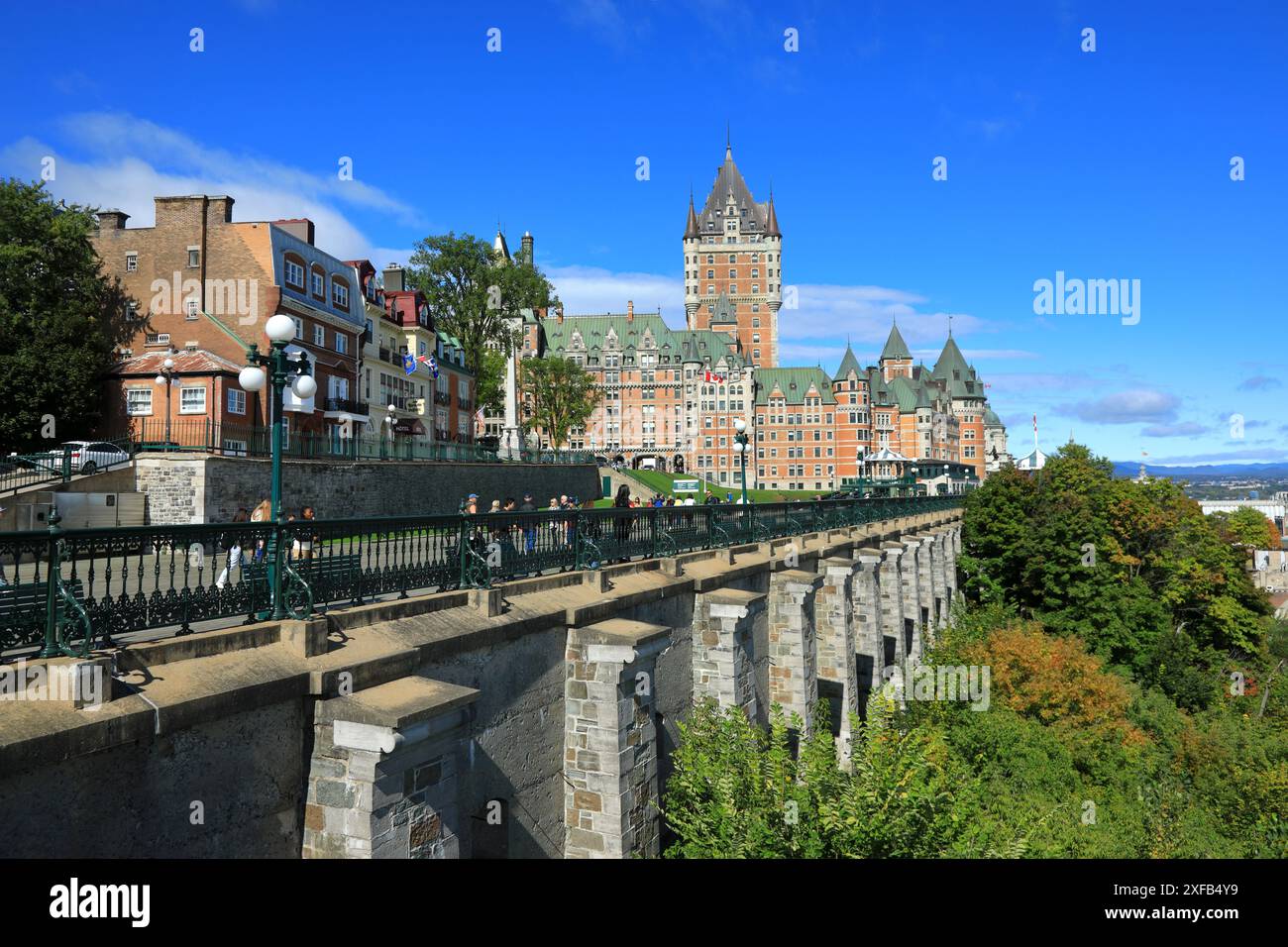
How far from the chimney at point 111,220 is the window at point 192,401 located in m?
11.3

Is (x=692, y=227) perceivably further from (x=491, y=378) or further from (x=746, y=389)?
(x=491, y=378)

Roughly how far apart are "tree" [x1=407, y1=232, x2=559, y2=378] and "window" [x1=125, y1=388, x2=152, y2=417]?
986 inches

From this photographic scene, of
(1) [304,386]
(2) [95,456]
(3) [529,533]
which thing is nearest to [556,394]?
(2) [95,456]

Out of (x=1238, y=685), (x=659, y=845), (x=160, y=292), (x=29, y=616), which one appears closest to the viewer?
(x=29, y=616)

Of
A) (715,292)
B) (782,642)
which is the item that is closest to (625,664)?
(782,642)

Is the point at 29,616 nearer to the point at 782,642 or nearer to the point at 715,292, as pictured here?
the point at 782,642

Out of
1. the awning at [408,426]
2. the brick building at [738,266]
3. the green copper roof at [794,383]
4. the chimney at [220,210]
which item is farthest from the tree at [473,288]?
the brick building at [738,266]

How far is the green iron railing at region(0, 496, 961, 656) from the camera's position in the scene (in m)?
5.85

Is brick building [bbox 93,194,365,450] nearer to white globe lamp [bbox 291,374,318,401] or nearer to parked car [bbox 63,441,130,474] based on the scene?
parked car [bbox 63,441,130,474]

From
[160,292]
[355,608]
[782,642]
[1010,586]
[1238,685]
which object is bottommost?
[1238,685]

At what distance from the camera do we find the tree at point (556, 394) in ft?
235

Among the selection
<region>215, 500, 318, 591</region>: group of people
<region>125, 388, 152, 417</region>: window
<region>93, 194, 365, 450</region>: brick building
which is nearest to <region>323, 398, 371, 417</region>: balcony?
<region>93, 194, 365, 450</region>: brick building
